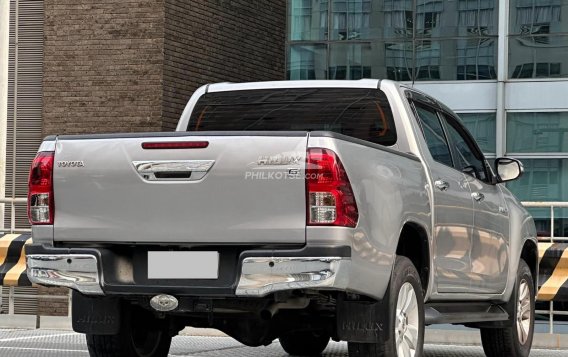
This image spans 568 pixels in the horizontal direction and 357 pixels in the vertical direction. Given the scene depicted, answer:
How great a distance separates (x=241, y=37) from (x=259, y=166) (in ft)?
58.2

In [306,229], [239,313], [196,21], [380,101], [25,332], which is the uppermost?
[196,21]

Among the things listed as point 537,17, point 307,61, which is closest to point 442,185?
point 537,17

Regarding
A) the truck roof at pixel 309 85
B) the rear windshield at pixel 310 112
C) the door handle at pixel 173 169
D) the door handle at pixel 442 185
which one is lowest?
the door handle at pixel 442 185

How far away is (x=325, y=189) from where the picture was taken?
21.4ft

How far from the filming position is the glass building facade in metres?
24.0

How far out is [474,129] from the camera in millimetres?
24391

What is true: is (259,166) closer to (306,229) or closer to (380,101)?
(306,229)

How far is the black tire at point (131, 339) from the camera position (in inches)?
305

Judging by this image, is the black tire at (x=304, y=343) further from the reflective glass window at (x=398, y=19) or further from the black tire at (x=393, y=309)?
the reflective glass window at (x=398, y=19)

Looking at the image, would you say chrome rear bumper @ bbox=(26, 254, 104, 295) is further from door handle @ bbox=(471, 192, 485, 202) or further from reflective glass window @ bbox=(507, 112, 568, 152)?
reflective glass window @ bbox=(507, 112, 568, 152)

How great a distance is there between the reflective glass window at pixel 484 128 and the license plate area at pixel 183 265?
17829 mm

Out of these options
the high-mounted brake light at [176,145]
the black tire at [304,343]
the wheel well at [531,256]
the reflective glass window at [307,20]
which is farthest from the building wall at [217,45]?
the high-mounted brake light at [176,145]

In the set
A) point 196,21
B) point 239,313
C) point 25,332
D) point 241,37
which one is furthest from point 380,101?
point 241,37

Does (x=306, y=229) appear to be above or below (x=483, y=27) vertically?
below
